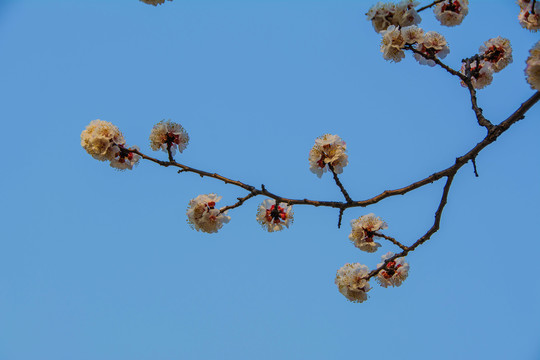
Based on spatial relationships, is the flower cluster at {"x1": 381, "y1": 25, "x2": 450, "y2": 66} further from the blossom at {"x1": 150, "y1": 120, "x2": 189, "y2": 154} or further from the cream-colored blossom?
the blossom at {"x1": 150, "y1": 120, "x2": 189, "y2": 154}

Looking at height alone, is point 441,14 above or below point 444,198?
above

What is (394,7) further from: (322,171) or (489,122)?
(322,171)

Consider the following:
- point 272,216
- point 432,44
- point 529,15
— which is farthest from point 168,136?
point 529,15

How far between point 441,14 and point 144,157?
3.50m

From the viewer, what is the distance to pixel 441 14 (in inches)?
195

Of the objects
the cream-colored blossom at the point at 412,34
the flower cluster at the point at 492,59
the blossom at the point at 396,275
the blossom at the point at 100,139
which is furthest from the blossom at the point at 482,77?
the blossom at the point at 100,139

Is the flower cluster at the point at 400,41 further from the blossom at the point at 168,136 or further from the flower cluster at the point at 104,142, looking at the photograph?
the flower cluster at the point at 104,142

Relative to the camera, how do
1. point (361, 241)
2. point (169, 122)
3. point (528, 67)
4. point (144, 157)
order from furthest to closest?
point (361, 241) < point (169, 122) < point (144, 157) < point (528, 67)

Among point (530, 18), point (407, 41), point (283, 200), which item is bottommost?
point (283, 200)

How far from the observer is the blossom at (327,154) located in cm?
383

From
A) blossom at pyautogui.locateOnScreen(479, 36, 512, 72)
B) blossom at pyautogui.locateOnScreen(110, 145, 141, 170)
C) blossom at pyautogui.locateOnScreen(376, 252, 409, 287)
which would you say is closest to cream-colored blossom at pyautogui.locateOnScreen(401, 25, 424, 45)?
blossom at pyautogui.locateOnScreen(479, 36, 512, 72)

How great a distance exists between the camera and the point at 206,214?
403 centimetres

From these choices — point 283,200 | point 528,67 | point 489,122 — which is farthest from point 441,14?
point 283,200

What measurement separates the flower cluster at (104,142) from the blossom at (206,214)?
737mm
